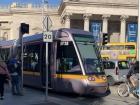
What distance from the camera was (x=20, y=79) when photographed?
19.2 metres

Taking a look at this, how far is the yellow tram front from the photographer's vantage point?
18.6 meters

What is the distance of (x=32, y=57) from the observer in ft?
74.0

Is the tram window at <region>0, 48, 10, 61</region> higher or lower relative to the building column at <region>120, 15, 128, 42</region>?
lower

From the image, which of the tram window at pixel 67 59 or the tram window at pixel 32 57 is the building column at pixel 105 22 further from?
the tram window at pixel 67 59

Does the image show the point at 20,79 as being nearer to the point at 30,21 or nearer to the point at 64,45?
the point at 64,45

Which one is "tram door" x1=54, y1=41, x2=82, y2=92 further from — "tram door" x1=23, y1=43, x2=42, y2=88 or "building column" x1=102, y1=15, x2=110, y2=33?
"building column" x1=102, y1=15, x2=110, y2=33

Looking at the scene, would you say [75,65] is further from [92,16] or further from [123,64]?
[92,16]

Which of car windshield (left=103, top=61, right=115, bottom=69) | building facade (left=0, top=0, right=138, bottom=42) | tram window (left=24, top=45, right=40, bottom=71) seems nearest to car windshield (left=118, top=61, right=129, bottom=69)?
car windshield (left=103, top=61, right=115, bottom=69)

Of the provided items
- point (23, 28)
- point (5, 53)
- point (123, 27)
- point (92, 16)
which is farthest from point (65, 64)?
point (123, 27)

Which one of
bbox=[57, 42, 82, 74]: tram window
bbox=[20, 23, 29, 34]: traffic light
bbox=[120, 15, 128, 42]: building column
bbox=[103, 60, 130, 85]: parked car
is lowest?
bbox=[103, 60, 130, 85]: parked car

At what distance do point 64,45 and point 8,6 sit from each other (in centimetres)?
7921

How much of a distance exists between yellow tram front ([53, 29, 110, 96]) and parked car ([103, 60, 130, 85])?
24.8 feet

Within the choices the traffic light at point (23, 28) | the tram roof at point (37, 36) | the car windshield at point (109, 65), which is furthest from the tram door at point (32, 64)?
the car windshield at point (109, 65)

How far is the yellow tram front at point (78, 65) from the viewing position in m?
18.6
